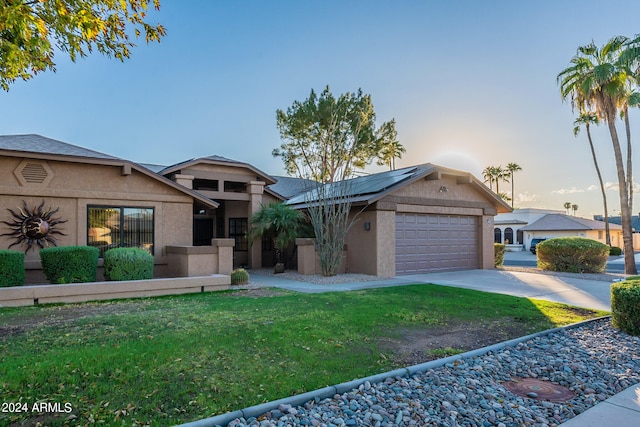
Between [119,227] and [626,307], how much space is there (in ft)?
43.0

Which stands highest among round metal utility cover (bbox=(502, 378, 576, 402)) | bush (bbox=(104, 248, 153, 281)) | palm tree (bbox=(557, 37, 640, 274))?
palm tree (bbox=(557, 37, 640, 274))

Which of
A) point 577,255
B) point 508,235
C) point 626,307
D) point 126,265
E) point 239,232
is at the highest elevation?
point 239,232

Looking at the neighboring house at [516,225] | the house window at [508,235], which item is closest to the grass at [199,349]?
the neighboring house at [516,225]

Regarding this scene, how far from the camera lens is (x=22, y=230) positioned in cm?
1098

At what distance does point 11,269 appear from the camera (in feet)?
30.9

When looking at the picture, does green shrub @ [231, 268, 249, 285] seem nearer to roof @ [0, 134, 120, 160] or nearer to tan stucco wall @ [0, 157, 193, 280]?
tan stucco wall @ [0, 157, 193, 280]

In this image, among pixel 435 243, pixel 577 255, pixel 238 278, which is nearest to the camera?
pixel 238 278

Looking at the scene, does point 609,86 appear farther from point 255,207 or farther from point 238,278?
point 238,278

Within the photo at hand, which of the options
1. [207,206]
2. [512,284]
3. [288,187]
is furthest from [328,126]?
[512,284]

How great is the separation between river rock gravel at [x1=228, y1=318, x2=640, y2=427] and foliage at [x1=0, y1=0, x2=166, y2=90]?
570 cm

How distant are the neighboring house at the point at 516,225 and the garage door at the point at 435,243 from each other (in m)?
29.4

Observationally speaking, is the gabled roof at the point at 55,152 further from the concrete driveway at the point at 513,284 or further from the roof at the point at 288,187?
the roof at the point at 288,187

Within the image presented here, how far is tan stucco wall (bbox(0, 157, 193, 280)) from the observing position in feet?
36.0

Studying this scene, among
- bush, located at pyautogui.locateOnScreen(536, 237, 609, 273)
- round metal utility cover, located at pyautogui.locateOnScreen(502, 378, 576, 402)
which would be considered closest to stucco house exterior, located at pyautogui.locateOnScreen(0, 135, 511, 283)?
bush, located at pyautogui.locateOnScreen(536, 237, 609, 273)
